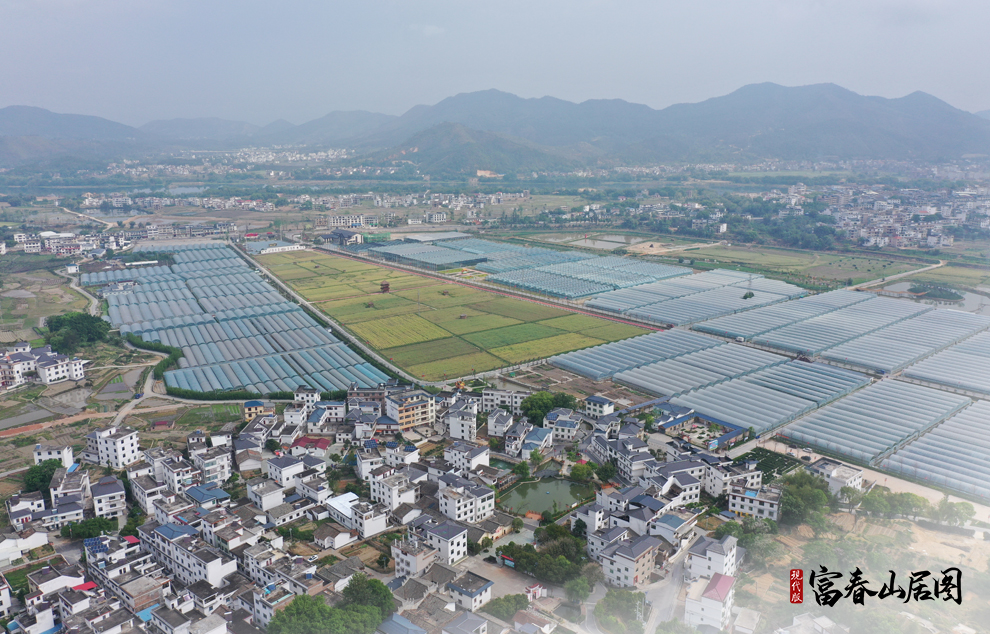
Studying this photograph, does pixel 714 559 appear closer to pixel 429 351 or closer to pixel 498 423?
pixel 498 423

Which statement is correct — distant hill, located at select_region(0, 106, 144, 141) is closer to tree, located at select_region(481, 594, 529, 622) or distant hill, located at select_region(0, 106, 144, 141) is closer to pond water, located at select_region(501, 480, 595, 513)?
pond water, located at select_region(501, 480, 595, 513)

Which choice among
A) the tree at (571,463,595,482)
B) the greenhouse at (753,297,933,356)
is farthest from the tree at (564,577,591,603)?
the greenhouse at (753,297,933,356)

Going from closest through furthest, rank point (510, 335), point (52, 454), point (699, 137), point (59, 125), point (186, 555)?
point (186, 555)
point (52, 454)
point (510, 335)
point (699, 137)
point (59, 125)

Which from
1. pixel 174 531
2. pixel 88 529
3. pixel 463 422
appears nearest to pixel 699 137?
pixel 463 422

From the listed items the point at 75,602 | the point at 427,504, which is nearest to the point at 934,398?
the point at 427,504

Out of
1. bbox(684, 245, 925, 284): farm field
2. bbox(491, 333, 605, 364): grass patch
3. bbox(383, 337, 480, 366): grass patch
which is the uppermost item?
bbox(684, 245, 925, 284): farm field

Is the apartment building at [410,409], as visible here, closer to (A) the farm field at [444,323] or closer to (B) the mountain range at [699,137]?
(A) the farm field at [444,323]
